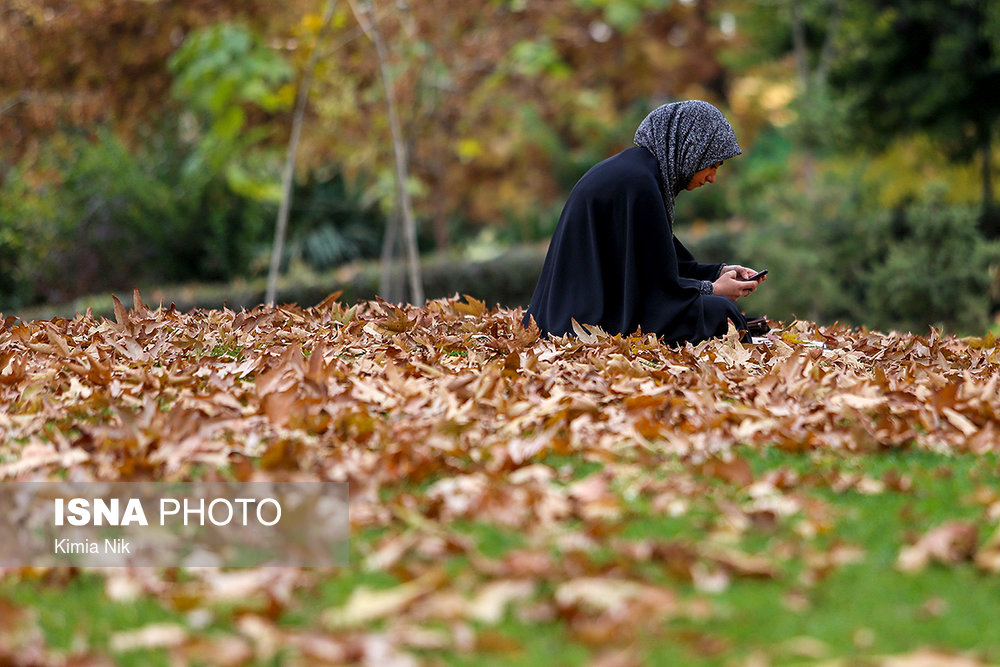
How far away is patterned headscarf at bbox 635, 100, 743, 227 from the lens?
4.54 m

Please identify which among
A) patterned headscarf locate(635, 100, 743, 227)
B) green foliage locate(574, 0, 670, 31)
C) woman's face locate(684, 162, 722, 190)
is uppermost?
green foliage locate(574, 0, 670, 31)

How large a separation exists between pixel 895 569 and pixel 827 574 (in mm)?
156

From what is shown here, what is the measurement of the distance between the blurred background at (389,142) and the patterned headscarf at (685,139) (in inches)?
183

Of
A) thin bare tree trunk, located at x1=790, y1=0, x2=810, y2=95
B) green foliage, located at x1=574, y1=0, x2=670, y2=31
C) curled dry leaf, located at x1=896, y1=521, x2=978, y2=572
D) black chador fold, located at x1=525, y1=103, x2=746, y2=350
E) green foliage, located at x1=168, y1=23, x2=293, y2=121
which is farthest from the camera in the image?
green foliage, located at x1=574, y1=0, x2=670, y2=31

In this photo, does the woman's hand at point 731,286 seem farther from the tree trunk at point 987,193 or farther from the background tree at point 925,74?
the tree trunk at point 987,193

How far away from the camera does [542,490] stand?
247 centimetres

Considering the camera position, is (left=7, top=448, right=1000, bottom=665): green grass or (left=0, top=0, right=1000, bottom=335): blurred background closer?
(left=7, top=448, right=1000, bottom=665): green grass

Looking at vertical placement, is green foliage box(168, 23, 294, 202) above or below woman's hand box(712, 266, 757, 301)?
above

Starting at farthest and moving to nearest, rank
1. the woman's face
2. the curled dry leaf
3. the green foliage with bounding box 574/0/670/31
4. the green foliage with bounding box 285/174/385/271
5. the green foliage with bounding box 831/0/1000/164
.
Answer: the green foliage with bounding box 574/0/670/31
the green foliage with bounding box 285/174/385/271
the green foliage with bounding box 831/0/1000/164
the woman's face
the curled dry leaf

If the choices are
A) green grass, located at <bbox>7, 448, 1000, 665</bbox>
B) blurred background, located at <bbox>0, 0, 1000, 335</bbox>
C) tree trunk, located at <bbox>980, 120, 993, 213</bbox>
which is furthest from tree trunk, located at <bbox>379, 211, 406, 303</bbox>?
green grass, located at <bbox>7, 448, 1000, 665</bbox>

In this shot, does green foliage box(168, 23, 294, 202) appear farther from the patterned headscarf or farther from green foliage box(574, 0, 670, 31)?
green foliage box(574, 0, 670, 31)

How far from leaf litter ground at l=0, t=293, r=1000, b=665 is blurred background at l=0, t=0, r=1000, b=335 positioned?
5.63 m

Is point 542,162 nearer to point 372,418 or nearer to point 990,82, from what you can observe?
point 990,82

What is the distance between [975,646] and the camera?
180cm
